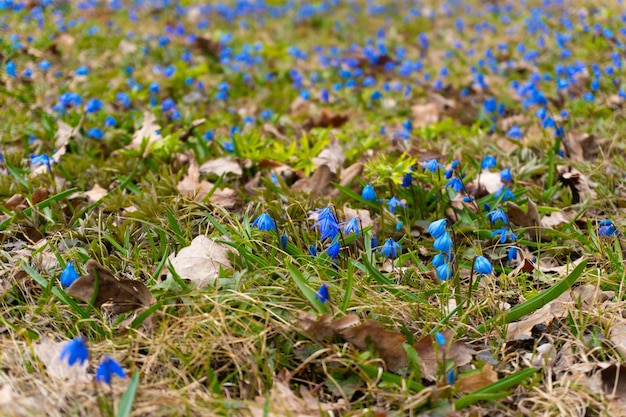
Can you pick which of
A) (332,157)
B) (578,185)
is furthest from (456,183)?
(332,157)

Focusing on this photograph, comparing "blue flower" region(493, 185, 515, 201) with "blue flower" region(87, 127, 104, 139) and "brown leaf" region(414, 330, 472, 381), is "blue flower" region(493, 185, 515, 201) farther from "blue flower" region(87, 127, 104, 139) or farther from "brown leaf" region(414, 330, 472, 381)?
"blue flower" region(87, 127, 104, 139)

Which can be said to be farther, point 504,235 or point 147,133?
point 147,133

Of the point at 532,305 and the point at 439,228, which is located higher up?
the point at 439,228

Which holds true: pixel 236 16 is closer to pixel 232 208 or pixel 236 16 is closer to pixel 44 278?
pixel 232 208

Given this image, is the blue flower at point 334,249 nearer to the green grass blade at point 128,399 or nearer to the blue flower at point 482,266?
the blue flower at point 482,266

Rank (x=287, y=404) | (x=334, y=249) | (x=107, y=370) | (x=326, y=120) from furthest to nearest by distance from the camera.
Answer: (x=326, y=120) → (x=334, y=249) → (x=287, y=404) → (x=107, y=370)

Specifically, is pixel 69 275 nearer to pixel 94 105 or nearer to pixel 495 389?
pixel 495 389

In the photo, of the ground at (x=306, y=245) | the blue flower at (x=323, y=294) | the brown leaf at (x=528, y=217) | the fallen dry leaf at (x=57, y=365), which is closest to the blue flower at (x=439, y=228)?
the ground at (x=306, y=245)
